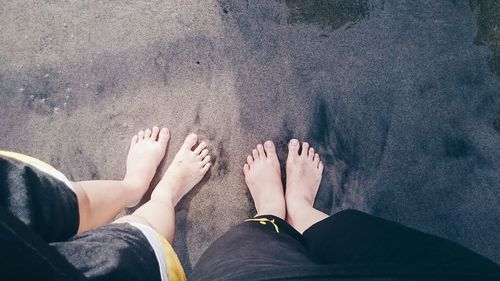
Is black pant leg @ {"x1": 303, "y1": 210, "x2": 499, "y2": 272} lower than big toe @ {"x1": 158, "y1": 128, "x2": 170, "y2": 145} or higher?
lower

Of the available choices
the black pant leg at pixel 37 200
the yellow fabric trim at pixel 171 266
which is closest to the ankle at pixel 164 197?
the yellow fabric trim at pixel 171 266

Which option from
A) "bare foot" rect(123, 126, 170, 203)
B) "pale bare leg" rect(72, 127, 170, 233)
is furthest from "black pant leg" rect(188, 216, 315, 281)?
"bare foot" rect(123, 126, 170, 203)

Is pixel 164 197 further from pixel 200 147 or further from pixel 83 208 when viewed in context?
pixel 83 208

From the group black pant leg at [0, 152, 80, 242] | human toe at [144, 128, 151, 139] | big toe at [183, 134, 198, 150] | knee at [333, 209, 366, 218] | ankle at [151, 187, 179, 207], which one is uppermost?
black pant leg at [0, 152, 80, 242]

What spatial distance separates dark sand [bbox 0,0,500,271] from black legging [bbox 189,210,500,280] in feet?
1.21

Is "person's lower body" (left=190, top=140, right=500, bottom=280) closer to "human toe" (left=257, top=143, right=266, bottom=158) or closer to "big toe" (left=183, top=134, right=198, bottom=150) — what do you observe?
"human toe" (left=257, top=143, right=266, bottom=158)

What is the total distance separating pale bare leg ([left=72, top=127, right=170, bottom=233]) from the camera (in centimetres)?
110

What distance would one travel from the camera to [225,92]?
1521 mm

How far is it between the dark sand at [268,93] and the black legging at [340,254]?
1.21 feet

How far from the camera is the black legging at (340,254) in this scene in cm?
81

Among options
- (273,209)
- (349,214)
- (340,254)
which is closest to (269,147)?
(273,209)

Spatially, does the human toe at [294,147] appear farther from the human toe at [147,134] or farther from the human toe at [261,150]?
the human toe at [147,134]

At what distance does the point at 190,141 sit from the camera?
151cm

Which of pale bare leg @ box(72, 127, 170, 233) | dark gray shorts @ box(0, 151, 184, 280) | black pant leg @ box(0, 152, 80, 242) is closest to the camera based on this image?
dark gray shorts @ box(0, 151, 184, 280)
